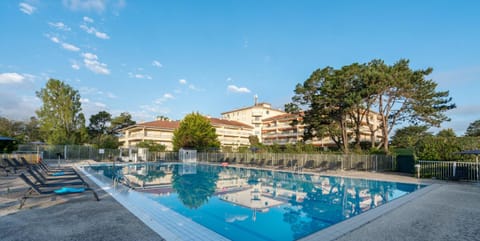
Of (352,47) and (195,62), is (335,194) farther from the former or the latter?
(195,62)

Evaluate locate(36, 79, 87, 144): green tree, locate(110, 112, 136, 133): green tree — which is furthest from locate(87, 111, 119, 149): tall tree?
locate(36, 79, 87, 144): green tree

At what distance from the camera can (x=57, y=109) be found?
119ft

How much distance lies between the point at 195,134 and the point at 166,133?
13226 millimetres

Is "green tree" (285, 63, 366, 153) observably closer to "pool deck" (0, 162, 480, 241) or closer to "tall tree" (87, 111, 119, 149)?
"pool deck" (0, 162, 480, 241)

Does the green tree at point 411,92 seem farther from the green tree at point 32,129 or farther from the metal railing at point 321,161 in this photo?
the green tree at point 32,129

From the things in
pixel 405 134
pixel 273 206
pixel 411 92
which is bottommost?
pixel 273 206

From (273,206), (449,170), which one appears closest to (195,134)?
(273,206)

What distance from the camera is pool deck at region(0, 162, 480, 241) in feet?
14.6

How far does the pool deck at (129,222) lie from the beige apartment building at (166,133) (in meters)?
29.2

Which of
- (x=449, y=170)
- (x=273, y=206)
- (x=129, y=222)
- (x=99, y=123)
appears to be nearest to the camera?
(x=129, y=222)

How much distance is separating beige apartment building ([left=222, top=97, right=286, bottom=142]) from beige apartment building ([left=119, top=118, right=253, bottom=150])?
1957 mm

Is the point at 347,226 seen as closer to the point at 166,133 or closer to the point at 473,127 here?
the point at 166,133

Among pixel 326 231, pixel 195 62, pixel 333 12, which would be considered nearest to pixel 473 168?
pixel 333 12

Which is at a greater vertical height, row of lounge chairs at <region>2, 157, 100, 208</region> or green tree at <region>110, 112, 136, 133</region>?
green tree at <region>110, 112, 136, 133</region>
